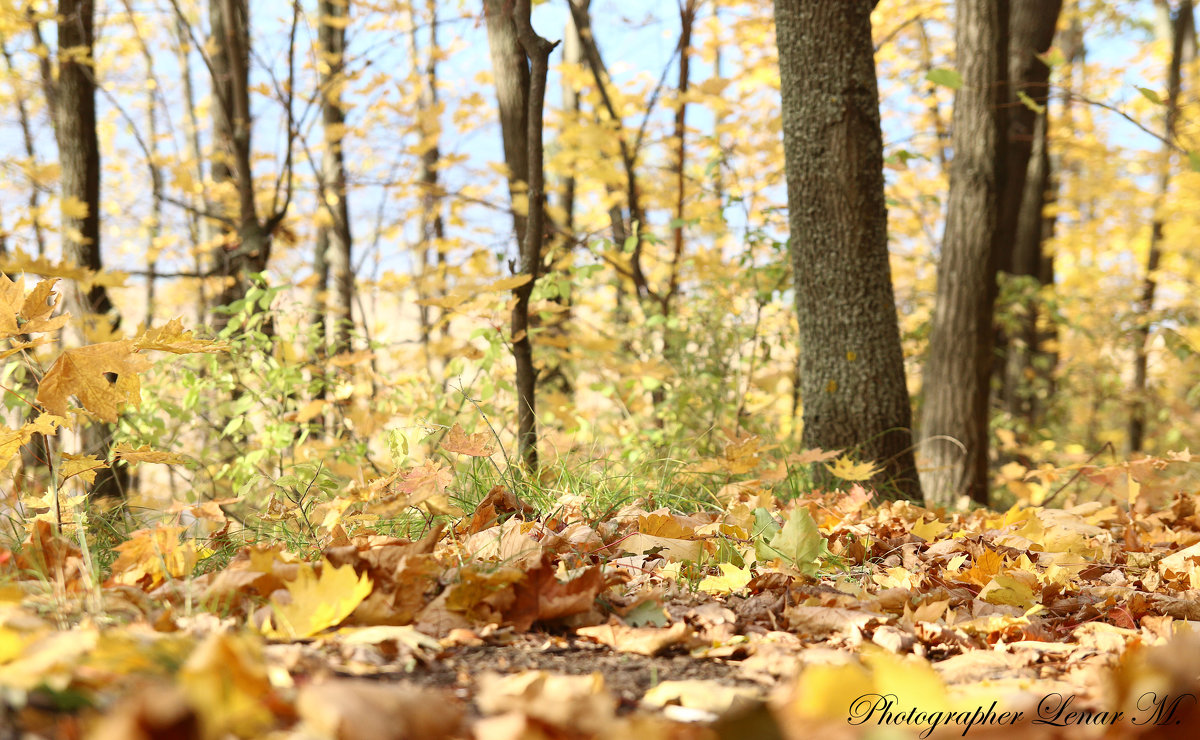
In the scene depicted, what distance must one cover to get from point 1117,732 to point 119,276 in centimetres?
389

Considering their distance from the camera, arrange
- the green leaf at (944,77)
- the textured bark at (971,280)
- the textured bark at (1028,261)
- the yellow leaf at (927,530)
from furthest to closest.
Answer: the textured bark at (1028,261)
the textured bark at (971,280)
the green leaf at (944,77)
the yellow leaf at (927,530)

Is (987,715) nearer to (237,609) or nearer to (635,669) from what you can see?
(635,669)

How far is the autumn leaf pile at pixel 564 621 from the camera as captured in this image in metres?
0.73

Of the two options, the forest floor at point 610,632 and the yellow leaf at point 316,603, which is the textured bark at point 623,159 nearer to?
the forest floor at point 610,632

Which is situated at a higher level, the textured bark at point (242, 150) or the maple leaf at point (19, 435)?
the textured bark at point (242, 150)

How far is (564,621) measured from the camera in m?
1.30

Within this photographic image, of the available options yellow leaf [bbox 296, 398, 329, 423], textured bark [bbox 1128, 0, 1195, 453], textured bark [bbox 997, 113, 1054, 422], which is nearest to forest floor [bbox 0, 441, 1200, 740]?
yellow leaf [bbox 296, 398, 329, 423]

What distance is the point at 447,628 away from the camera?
1197 millimetres

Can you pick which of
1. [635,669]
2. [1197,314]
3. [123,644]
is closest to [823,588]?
[635,669]

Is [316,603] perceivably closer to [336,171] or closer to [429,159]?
[336,171]

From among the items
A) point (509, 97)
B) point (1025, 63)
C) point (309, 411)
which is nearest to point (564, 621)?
point (309, 411)

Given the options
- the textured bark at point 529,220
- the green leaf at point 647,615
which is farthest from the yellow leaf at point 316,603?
the textured bark at point 529,220

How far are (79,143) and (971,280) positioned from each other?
533 cm

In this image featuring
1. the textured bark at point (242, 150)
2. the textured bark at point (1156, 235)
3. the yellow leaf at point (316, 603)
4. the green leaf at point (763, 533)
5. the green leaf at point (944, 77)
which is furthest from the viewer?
the textured bark at point (1156, 235)
